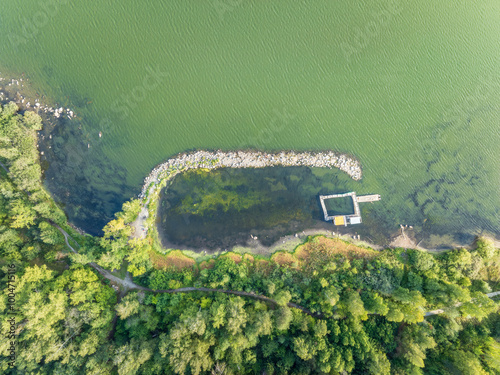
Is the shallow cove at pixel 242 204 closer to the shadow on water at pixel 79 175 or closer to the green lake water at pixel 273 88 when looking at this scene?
the green lake water at pixel 273 88

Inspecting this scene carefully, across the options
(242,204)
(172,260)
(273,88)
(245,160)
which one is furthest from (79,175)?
(273,88)

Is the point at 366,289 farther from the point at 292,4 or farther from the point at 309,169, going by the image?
the point at 292,4

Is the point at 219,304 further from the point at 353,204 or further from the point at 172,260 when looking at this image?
the point at 353,204

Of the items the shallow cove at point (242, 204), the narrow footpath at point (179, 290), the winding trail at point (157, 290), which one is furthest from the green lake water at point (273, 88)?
the narrow footpath at point (179, 290)

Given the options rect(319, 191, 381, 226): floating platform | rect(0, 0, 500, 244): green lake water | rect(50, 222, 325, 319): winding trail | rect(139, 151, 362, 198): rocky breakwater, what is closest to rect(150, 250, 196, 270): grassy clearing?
rect(50, 222, 325, 319): winding trail

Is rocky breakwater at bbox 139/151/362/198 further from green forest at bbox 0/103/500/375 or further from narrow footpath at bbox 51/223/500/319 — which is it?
narrow footpath at bbox 51/223/500/319

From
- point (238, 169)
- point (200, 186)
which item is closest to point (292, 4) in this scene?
point (238, 169)

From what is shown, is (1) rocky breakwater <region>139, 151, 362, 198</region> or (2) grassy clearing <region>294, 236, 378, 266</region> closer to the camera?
(2) grassy clearing <region>294, 236, 378, 266</region>

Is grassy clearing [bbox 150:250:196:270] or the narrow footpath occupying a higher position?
grassy clearing [bbox 150:250:196:270]
